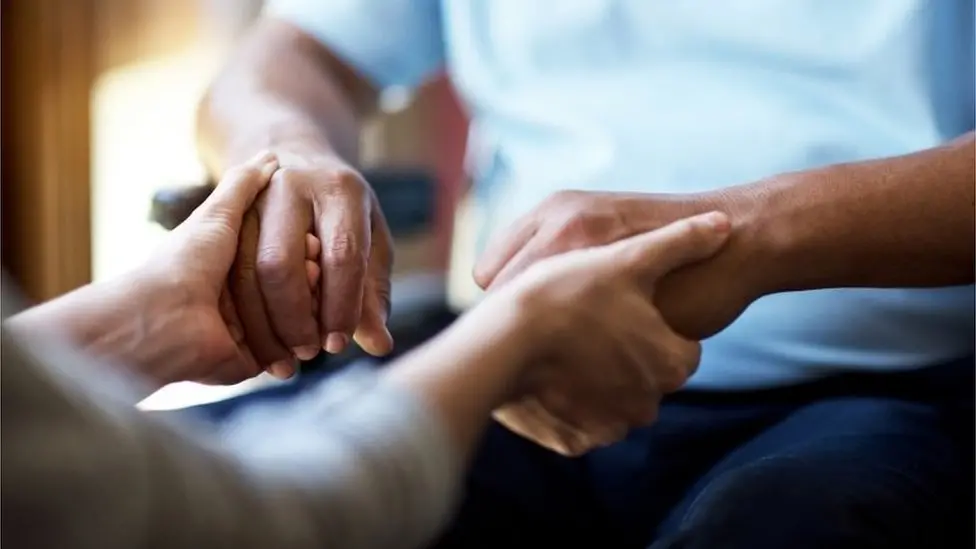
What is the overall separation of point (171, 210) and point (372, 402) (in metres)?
0.25

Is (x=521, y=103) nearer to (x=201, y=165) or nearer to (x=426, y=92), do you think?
(x=201, y=165)

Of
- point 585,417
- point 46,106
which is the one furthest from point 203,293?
point 46,106

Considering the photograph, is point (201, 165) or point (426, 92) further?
point (426, 92)

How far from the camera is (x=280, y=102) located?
776 mm

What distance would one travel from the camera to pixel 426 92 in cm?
108

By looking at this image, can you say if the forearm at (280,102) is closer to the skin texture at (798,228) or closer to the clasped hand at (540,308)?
the clasped hand at (540,308)

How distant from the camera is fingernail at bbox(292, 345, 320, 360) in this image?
1.96ft

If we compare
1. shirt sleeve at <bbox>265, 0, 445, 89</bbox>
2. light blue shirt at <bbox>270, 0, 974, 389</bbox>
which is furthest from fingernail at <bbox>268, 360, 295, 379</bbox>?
shirt sleeve at <bbox>265, 0, 445, 89</bbox>

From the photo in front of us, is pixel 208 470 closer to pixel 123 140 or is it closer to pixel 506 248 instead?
pixel 506 248

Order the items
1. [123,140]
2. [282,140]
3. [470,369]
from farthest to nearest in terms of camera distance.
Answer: [123,140], [282,140], [470,369]

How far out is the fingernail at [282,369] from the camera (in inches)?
23.6

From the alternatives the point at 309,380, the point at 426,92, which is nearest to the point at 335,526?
the point at 309,380

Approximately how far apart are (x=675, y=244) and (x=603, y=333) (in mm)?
60

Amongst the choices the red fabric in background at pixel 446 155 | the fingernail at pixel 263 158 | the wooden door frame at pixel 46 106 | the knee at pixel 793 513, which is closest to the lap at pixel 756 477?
the knee at pixel 793 513
